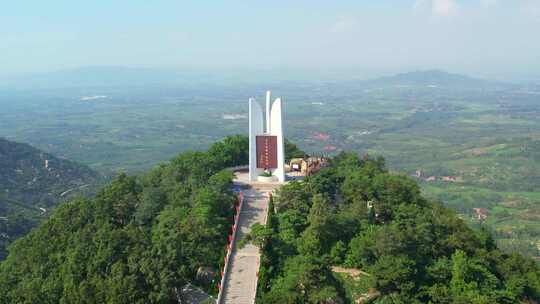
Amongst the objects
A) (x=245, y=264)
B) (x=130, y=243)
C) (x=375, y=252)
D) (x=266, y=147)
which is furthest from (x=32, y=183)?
(x=375, y=252)

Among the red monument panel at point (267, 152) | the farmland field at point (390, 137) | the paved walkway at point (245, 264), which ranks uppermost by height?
the red monument panel at point (267, 152)

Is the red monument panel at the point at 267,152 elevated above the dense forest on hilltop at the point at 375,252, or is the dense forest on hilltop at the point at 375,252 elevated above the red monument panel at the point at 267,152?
the red monument panel at the point at 267,152

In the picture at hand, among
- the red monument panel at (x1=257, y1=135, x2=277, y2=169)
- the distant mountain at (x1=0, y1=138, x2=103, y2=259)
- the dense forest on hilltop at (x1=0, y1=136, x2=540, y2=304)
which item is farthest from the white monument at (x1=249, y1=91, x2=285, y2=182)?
the distant mountain at (x1=0, y1=138, x2=103, y2=259)

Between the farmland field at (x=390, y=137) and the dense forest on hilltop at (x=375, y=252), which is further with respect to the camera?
the farmland field at (x=390, y=137)

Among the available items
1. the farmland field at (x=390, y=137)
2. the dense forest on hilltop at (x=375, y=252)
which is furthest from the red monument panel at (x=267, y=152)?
the farmland field at (x=390, y=137)

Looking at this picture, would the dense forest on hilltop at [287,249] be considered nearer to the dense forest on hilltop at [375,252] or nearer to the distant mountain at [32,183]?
the dense forest on hilltop at [375,252]

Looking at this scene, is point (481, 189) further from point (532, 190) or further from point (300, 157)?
point (300, 157)

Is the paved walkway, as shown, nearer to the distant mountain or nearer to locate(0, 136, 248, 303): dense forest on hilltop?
locate(0, 136, 248, 303): dense forest on hilltop
